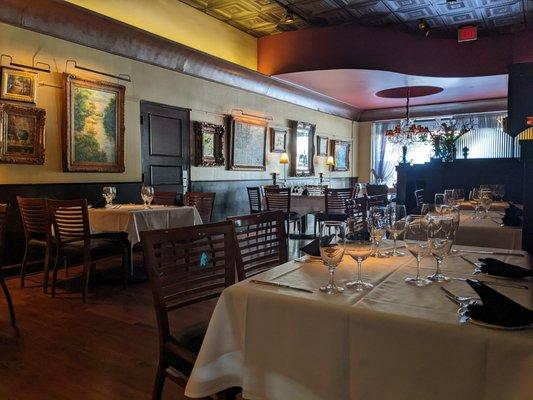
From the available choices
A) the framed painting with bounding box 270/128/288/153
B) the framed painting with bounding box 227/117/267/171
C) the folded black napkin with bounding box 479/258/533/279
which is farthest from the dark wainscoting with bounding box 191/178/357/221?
the folded black napkin with bounding box 479/258/533/279

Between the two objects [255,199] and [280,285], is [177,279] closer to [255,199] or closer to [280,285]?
[280,285]

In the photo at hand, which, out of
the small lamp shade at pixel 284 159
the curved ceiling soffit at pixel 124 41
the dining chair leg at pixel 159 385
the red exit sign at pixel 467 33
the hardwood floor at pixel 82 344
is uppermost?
the red exit sign at pixel 467 33

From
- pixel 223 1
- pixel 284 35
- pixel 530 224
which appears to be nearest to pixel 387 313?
pixel 530 224

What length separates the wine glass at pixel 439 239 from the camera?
59.0 inches

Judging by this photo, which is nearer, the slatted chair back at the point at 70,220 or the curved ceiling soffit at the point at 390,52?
the slatted chair back at the point at 70,220

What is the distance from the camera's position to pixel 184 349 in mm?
1643

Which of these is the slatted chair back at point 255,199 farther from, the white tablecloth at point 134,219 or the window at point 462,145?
the window at point 462,145

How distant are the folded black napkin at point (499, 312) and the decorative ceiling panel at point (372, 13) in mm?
6707

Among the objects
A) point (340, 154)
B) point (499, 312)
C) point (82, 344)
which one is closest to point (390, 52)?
point (340, 154)

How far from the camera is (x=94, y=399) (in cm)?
219

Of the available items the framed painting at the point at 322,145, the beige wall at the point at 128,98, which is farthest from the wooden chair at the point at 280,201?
the framed painting at the point at 322,145

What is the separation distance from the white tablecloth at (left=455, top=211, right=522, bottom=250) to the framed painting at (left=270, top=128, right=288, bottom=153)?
21.2 ft

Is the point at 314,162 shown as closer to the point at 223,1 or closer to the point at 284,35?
the point at 284,35

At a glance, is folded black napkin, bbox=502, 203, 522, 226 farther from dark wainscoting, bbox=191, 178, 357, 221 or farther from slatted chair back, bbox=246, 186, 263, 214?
dark wainscoting, bbox=191, 178, 357, 221
